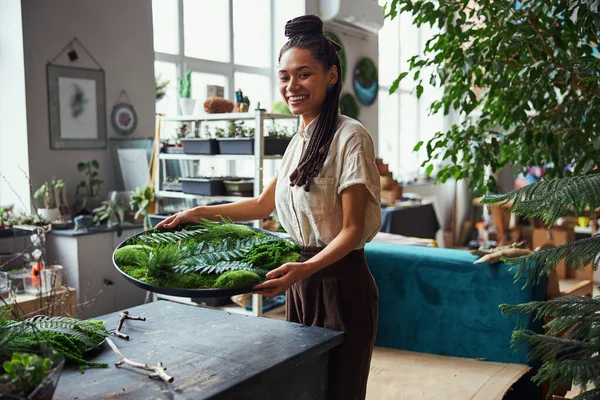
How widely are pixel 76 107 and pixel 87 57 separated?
15.3 inches

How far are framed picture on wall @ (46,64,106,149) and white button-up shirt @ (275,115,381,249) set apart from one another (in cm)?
313

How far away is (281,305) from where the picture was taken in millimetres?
4121

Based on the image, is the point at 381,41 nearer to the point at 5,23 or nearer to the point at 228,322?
the point at 5,23

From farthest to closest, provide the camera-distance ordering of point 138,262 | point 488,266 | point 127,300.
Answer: point 127,300
point 488,266
point 138,262

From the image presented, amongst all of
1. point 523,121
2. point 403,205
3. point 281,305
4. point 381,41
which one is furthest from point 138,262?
point 381,41

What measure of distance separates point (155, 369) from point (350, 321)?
60cm

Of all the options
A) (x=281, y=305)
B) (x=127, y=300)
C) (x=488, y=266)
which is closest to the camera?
(x=488, y=266)

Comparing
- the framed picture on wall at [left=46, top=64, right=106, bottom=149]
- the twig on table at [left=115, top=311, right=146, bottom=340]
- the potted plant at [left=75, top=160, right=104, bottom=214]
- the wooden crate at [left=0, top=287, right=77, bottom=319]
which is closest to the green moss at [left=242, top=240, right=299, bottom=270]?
the twig on table at [left=115, top=311, right=146, bottom=340]

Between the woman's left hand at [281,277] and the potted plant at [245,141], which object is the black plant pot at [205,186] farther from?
the woman's left hand at [281,277]

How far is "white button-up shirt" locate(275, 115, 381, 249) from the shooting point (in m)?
1.61

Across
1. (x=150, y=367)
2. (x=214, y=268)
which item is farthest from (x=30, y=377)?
(x=214, y=268)

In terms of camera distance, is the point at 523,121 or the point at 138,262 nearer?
the point at 138,262

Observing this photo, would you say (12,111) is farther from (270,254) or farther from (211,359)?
(211,359)

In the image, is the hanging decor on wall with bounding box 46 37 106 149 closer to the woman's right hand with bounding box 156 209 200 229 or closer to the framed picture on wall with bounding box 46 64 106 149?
the framed picture on wall with bounding box 46 64 106 149
